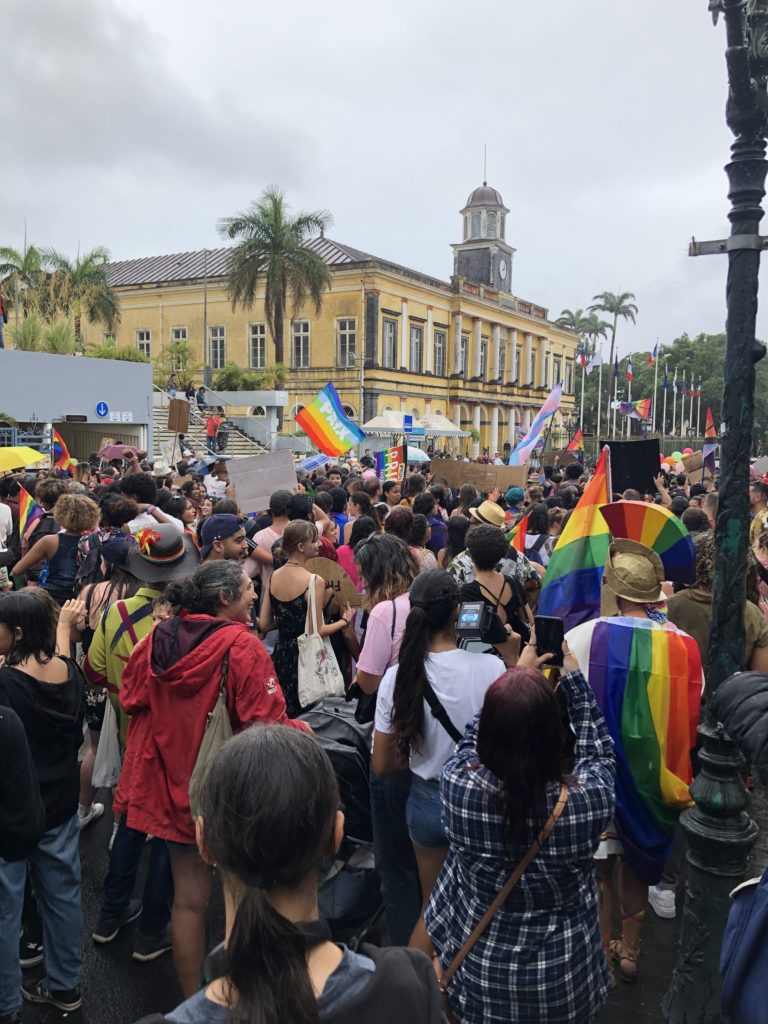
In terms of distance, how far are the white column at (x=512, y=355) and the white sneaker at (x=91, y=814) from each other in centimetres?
4919

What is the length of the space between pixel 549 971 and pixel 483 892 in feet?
0.85

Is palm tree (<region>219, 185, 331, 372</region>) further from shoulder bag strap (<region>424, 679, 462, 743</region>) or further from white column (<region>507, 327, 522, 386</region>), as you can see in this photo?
shoulder bag strap (<region>424, 679, 462, 743</region>)

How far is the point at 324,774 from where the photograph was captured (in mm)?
1569

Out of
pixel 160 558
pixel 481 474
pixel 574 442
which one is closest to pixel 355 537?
pixel 160 558

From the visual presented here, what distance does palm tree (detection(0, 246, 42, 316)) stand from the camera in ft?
101

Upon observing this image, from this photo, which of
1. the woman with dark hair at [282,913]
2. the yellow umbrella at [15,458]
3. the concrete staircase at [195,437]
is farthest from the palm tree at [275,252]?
the woman with dark hair at [282,913]

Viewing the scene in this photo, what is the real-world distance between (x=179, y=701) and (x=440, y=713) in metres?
1.01

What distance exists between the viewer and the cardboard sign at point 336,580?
4.58 meters

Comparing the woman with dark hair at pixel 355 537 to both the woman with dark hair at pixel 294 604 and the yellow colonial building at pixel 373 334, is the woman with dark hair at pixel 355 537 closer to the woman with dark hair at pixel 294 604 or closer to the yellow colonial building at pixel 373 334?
the woman with dark hair at pixel 294 604

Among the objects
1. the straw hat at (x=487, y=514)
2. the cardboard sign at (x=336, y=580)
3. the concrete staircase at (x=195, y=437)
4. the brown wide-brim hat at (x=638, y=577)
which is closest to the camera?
the brown wide-brim hat at (x=638, y=577)

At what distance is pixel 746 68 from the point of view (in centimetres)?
277

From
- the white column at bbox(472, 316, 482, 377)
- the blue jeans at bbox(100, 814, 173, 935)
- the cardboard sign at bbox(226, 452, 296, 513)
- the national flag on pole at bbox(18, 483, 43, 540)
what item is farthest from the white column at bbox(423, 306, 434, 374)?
the blue jeans at bbox(100, 814, 173, 935)

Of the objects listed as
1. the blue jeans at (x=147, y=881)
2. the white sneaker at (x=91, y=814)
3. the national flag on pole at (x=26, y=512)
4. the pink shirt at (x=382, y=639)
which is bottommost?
the white sneaker at (x=91, y=814)

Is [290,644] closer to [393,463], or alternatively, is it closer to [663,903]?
[663,903]
